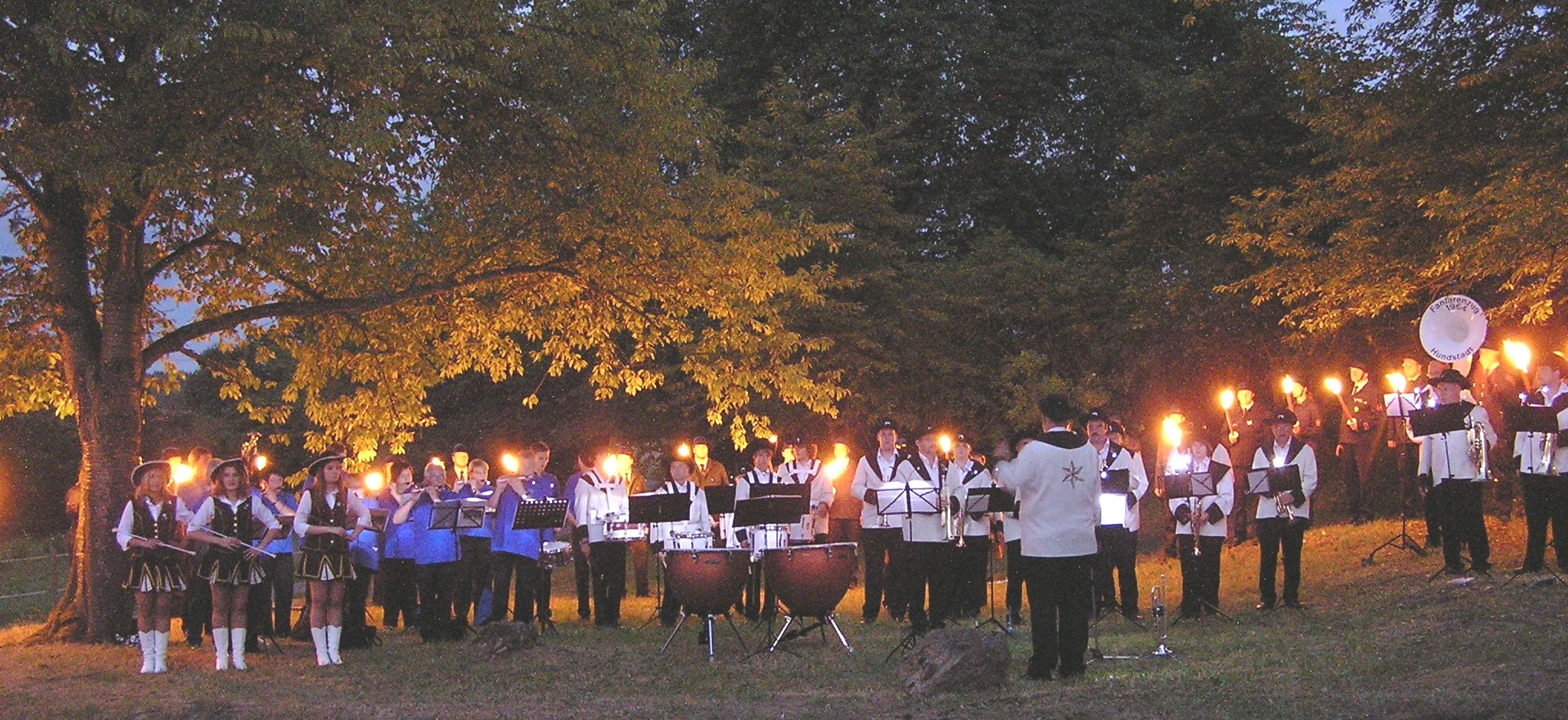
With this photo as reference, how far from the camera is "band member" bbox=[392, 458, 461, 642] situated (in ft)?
50.2

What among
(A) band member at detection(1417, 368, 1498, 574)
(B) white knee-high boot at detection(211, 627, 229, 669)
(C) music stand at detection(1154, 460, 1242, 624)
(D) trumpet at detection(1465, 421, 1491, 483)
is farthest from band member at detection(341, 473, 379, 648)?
(D) trumpet at detection(1465, 421, 1491, 483)

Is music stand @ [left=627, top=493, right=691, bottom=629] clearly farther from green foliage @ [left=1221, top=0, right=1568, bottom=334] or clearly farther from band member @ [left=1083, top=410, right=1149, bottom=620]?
green foliage @ [left=1221, top=0, right=1568, bottom=334]

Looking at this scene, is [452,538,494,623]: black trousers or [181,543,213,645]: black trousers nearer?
[181,543,213,645]: black trousers

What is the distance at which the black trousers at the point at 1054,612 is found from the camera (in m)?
10.4

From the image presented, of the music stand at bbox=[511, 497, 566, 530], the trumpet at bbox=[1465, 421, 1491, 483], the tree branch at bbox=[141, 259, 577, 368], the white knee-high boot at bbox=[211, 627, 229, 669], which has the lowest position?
the white knee-high boot at bbox=[211, 627, 229, 669]

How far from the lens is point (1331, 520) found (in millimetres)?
21969

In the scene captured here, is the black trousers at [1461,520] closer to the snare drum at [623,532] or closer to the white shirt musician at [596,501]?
the snare drum at [623,532]

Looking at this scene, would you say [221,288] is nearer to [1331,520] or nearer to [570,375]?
[570,375]

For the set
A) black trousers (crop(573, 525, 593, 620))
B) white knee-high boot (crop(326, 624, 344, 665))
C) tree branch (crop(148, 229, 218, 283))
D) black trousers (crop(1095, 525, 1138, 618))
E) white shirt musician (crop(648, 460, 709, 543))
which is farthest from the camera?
black trousers (crop(573, 525, 593, 620))

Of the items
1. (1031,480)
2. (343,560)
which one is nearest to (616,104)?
(343,560)

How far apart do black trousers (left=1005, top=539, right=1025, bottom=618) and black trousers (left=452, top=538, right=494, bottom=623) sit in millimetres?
6355

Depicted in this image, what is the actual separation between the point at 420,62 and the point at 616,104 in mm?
2774

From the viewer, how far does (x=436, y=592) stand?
15.5 metres

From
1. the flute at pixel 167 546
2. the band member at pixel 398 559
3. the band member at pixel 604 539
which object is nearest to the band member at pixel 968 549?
the band member at pixel 604 539
